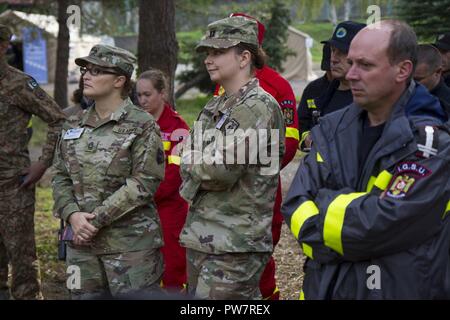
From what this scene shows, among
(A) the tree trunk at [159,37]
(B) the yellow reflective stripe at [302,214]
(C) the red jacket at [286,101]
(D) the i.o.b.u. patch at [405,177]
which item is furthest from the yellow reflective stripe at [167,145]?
(D) the i.o.b.u. patch at [405,177]

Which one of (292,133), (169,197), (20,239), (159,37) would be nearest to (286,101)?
(292,133)

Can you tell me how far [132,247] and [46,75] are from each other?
2941 centimetres

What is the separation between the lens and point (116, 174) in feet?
13.9

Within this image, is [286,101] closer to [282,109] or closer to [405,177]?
[282,109]

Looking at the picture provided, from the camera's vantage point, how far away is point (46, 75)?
106 feet

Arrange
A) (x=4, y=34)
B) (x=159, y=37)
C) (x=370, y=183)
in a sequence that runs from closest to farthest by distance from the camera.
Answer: (x=370, y=183) → (x=4, y=34) → (x=159, y=37)

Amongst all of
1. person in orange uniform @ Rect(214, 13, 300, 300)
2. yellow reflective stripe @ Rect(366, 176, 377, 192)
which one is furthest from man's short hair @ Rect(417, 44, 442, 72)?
yellow reflective stripe @ Rect(366, 176, 377, 192)

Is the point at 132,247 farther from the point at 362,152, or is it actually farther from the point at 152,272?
the point at 362,152

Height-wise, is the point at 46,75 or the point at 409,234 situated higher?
the point at 46,75

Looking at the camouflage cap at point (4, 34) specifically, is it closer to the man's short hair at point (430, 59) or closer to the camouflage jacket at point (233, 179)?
the camouflage jacket at point (233, 179)

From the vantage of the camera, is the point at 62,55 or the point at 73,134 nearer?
the point at 73,134

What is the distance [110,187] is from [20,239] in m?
1.70

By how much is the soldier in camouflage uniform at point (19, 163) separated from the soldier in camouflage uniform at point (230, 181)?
79.0 inches

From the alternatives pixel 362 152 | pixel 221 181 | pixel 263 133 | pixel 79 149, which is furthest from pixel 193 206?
pixel 362 152
